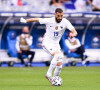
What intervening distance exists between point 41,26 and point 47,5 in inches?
43.2

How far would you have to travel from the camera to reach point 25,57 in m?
24.0

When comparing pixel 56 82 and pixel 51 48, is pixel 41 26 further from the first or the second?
pixel 56 82

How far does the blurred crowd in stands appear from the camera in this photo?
24.3 meters

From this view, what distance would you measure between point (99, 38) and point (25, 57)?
424cm

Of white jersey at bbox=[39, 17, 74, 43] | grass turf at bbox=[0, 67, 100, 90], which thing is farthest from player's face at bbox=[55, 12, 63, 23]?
grass turf at bbox=[0, 67, 100, 90]

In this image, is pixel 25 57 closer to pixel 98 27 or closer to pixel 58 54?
pixel 98 27

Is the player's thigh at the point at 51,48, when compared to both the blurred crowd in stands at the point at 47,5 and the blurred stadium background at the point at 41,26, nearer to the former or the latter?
the blurred stadium background at the point at 41,26

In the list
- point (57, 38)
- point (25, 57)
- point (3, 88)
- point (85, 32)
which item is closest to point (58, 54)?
point (57, 38)

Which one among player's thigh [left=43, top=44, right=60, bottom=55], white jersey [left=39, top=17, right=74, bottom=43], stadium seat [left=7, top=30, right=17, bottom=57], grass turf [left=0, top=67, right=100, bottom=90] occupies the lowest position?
stadium seat [left=7, top=30, right=17, bottom=57]

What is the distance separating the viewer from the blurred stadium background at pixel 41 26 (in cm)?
2411

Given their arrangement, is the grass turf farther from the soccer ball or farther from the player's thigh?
the player's thigh

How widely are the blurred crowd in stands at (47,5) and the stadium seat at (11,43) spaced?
1.19 metres

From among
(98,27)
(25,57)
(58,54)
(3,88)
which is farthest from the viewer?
(98,27)

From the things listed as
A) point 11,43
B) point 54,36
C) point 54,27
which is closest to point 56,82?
point 54,36
